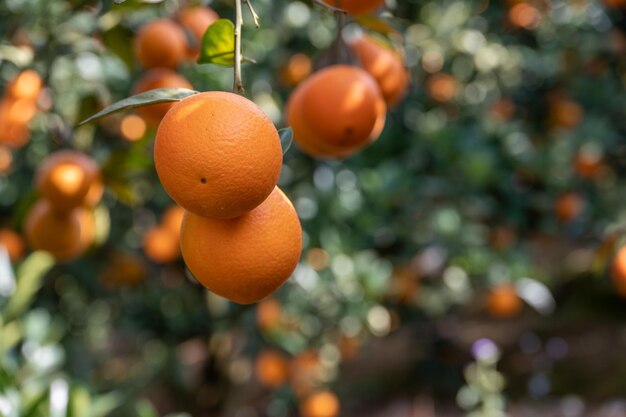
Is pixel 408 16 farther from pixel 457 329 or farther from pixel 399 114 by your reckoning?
pixel 457 329

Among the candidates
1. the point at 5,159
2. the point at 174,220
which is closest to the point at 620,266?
the point at 174,220

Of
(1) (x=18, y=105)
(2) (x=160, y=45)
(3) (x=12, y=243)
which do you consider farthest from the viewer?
(3) (x=12, y=243)

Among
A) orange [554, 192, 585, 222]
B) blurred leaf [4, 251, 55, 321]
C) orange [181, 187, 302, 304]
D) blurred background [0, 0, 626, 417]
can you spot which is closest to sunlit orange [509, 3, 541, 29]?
blurred background [0, 0, 626, 417]

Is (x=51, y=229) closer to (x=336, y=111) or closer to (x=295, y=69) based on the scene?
(x=336, y=111)

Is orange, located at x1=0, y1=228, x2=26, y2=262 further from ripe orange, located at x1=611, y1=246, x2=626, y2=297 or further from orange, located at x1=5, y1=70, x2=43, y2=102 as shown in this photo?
ripe orange, located at x1=611, y1=246, x2=626, y2=297

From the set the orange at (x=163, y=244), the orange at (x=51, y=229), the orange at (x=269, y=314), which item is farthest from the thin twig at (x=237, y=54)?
the orange at (x=269, y=314)

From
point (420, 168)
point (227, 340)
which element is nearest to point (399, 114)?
point (420, 168)
